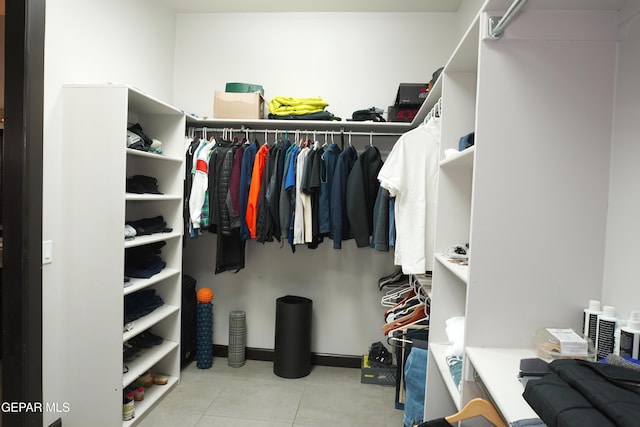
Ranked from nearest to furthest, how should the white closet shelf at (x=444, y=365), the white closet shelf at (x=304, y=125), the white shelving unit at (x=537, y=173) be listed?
the white shelving unit at (x=537, y=173) < the white closet shelf at (x=444, y=365) < the white closet shelf at (x=304, y=125)

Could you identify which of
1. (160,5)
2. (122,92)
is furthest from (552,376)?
(160,5)

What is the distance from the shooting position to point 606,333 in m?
1.03

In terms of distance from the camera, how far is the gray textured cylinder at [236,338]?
10.1ft

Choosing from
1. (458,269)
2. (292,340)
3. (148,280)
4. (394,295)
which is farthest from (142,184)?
(458,269)

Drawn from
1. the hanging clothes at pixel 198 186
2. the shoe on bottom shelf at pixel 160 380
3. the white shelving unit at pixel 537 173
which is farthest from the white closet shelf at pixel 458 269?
the shoe on bottom shelf at pixel 160 380

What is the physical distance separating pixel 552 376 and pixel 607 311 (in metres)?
0.36

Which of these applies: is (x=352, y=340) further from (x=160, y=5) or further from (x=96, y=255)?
(x=160, y=5)

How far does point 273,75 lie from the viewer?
3.19 metres

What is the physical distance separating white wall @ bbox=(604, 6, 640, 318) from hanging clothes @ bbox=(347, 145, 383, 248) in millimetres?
1583

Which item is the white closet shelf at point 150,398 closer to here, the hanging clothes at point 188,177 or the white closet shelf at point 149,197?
the hanging clothes at point 188,177

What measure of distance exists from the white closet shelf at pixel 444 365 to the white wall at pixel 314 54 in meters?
2.07

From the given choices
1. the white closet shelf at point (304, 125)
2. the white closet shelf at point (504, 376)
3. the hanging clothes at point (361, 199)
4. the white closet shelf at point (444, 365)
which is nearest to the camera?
the white closet shelf at point (504, 376)

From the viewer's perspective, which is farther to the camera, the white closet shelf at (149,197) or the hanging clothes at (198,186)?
the hanging clothes at (198,186)

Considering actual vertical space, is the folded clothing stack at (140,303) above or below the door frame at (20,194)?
below
